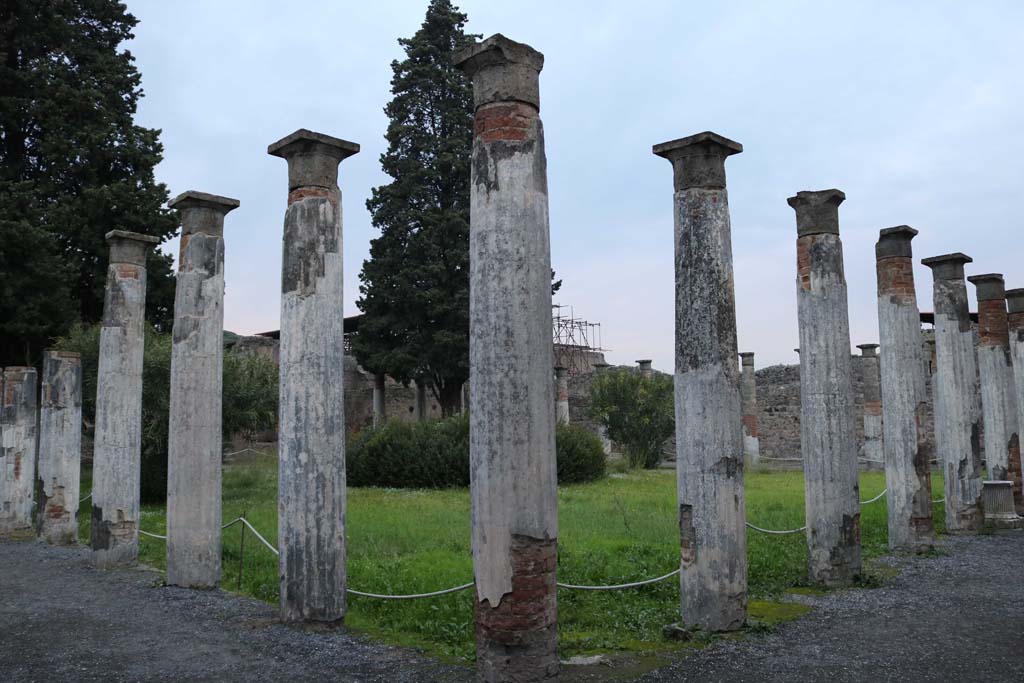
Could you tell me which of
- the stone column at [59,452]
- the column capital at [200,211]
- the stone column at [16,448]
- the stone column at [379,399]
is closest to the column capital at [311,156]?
the column capital at [200,211]

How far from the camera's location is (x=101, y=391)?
936 cm

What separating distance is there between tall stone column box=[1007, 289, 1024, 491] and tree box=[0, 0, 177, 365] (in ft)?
55.3

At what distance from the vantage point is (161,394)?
1528 centimetres

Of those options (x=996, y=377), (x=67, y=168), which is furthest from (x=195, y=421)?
(x=67, y=168)

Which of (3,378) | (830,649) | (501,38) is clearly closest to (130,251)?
(3,378)

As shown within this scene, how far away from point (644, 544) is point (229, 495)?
33.3 feet

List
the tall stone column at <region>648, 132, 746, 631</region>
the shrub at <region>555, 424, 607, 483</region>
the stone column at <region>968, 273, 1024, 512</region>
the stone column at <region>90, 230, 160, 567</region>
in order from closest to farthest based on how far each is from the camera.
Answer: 1. the tall stone column at <region>648, 132, 746, 631</region>
2. the stone column at <region>90, 230, 160, 567</region>
3. the stone column at <region>968, 273, 1024, 512</region>
4. the shrub at <region>555, 424, 607, 483</region>

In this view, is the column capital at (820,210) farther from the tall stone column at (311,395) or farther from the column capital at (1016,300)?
the column capital at (1016,300)

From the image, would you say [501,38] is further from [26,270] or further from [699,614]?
[26,270]

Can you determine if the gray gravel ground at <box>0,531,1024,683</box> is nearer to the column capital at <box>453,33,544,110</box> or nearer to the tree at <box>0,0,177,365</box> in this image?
the column capital at <box>453,33,544,110</box>

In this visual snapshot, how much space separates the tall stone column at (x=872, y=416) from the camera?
23469 mm

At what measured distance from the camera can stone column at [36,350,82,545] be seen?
38.1 ft

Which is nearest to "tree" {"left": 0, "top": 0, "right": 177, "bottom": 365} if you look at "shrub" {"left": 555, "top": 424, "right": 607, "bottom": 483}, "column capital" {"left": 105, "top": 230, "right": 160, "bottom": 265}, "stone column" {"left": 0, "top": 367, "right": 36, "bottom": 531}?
"stone column" {"left": 0, "top": 367, "right": 36, "bottom": 531}

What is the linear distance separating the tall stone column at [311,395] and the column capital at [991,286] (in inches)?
388
